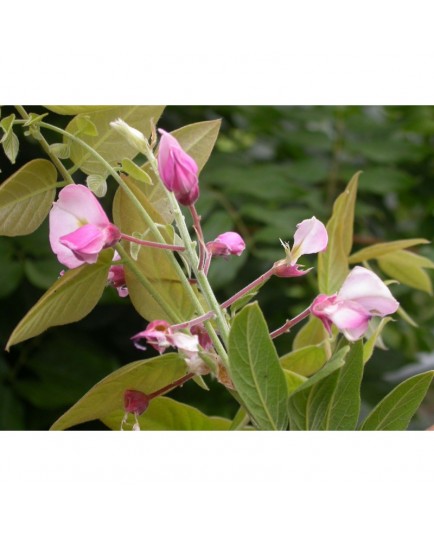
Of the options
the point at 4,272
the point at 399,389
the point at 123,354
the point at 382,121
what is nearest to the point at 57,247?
the point at 399,389

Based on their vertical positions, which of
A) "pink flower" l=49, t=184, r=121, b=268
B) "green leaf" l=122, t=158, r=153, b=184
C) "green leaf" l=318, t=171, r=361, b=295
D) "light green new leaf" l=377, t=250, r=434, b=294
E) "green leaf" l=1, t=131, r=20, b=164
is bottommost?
"light green new leaf" l=377, t=250, r=434, b=294

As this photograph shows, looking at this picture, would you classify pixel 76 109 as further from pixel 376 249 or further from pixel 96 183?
pixel 376 249

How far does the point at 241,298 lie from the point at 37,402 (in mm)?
382

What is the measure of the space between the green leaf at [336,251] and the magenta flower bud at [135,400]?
8 centimetres

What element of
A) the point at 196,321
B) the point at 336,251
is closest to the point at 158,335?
the point at 196,321

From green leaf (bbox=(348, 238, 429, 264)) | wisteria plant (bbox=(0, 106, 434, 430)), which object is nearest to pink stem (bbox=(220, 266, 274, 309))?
wisteria plant (bbox=(0, 106, 434, 430))

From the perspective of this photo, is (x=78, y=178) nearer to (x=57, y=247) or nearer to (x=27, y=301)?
(x=57, y=247)

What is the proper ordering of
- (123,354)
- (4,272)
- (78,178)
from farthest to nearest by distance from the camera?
(123,354)
(4,272)
(78,178)

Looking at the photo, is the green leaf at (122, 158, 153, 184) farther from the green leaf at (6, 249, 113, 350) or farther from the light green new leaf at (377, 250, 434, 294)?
the light green new leaf at (377, 250, 434, 294)

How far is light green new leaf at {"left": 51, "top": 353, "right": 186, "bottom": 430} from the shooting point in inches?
9.6

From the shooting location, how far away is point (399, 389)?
0.25 metres

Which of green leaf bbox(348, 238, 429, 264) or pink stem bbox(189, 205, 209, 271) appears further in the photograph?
green leaf bbox(348, 238, 429, 264)

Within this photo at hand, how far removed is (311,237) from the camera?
23 centimetres

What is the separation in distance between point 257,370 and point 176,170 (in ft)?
0.20
